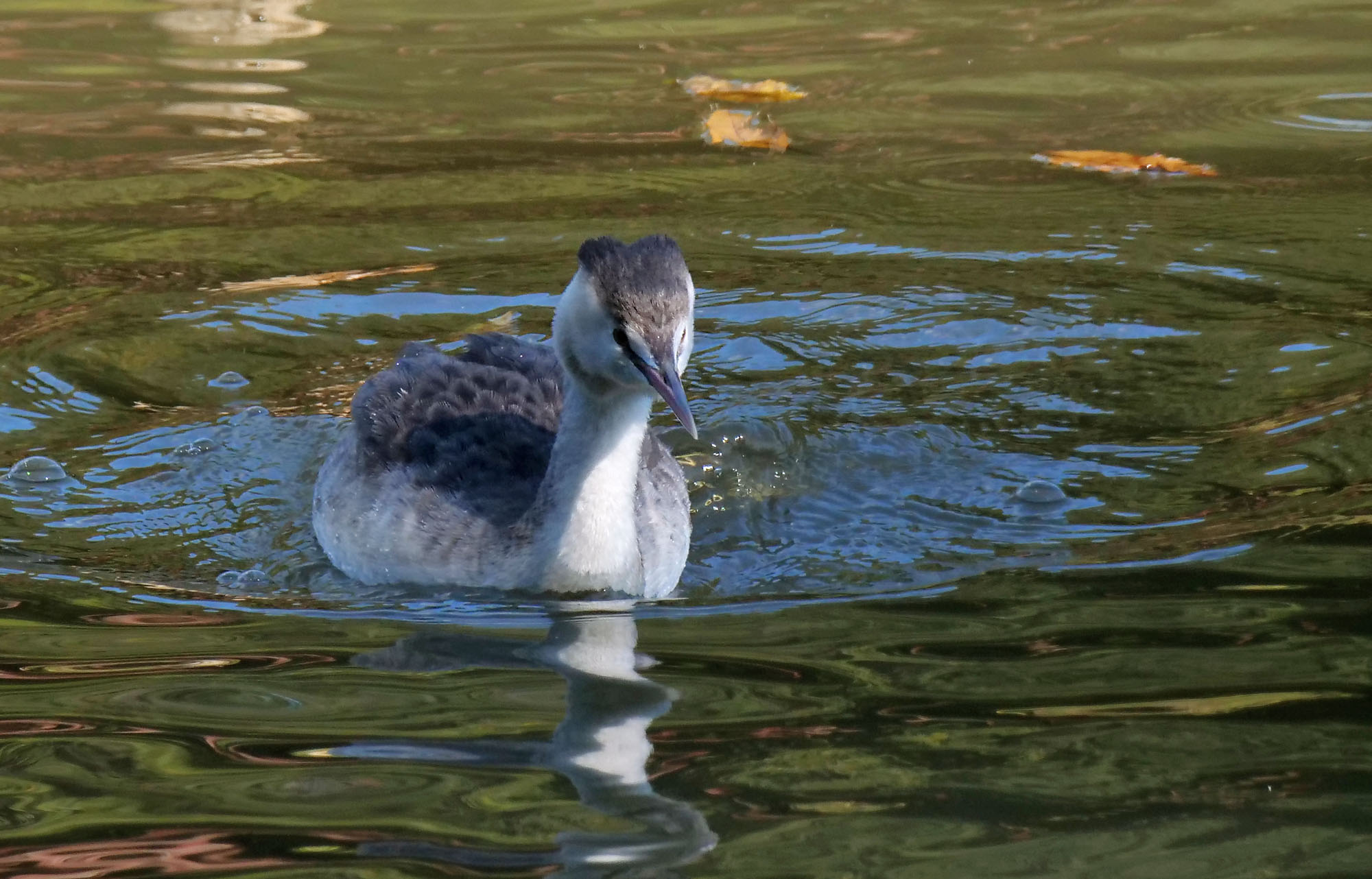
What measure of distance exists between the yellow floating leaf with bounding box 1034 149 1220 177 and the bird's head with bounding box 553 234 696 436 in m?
6.09

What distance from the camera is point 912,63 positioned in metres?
13.8

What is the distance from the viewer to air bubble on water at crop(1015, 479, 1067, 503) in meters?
7.12

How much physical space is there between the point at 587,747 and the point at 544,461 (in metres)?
2.57

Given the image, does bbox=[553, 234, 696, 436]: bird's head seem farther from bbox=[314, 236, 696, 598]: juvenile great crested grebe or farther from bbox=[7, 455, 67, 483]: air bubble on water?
bbox=[7, 455, 67, 483]: air bubble on water

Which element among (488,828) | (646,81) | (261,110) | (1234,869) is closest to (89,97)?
(261,110)

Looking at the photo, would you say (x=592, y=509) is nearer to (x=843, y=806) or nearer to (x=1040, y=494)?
(x=1040, y=494)

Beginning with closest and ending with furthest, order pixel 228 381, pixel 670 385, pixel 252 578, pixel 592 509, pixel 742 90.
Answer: pixel 670 385 → pixel 592 509 → pixel 252 578 → pixel 228 381 → pixel 742 90

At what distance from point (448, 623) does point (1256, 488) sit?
10.4 ft

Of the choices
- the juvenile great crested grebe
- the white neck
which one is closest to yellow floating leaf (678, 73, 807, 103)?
the juvenile great crested grebe

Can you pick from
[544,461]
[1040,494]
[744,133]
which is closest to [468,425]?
[544,461]

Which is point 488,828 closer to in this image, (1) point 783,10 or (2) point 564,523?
(2) point 564,523

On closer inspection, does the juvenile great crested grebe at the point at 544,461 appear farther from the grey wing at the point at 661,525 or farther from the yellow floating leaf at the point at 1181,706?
the yellow floating leaf at the point at 1181,706

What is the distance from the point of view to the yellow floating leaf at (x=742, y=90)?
13.1m

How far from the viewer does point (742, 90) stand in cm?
1326
